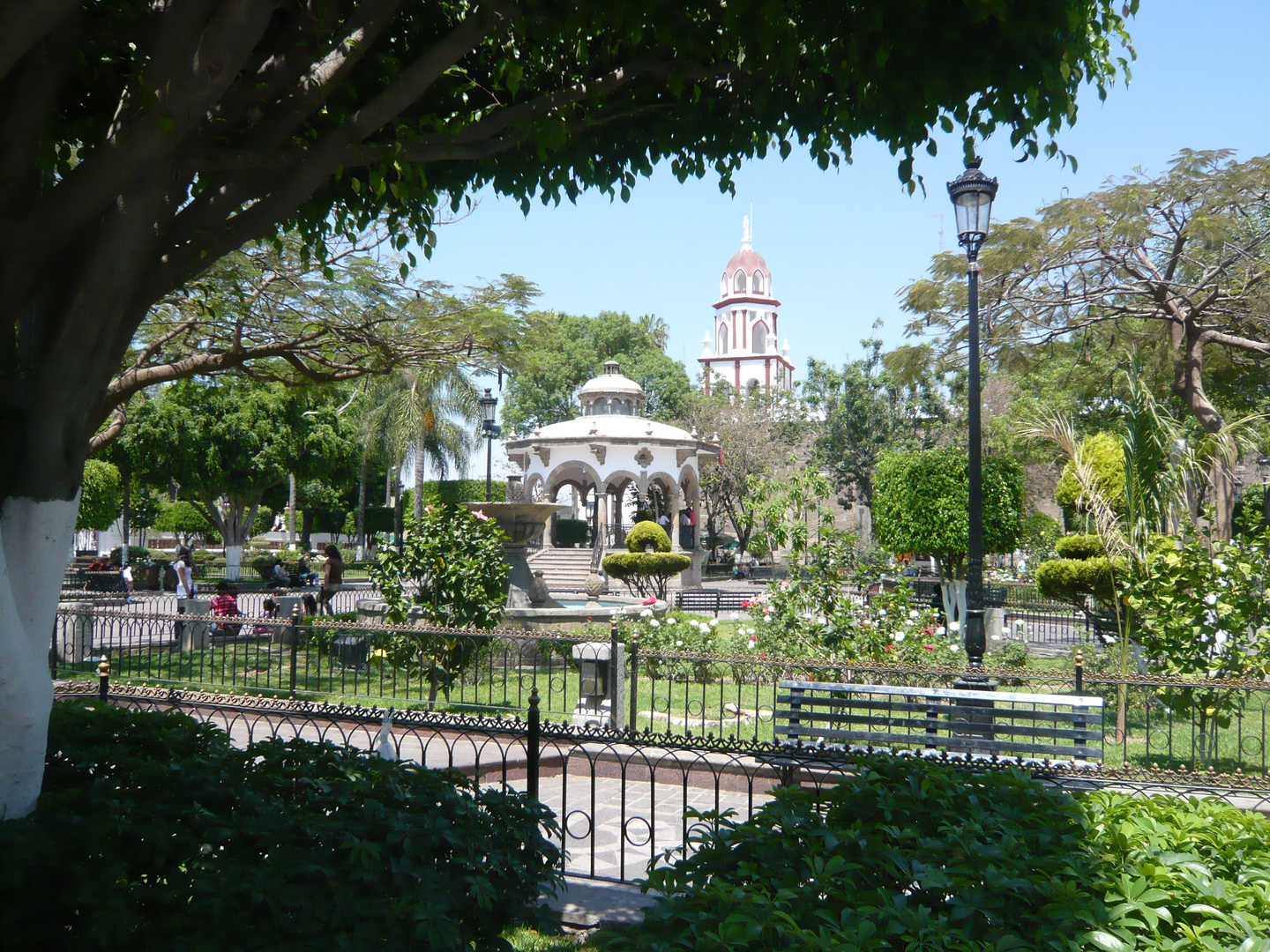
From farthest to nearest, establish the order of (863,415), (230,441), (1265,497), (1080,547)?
(863,415) < (230,441) < (1265,497) < (1080,547)

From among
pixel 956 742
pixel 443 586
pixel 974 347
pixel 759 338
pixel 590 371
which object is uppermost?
pixel 759 338

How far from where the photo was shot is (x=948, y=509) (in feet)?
48.7

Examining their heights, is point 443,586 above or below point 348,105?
below

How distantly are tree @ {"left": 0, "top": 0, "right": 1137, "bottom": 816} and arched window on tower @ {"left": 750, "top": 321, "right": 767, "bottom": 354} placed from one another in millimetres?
58141

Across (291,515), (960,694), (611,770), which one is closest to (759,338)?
(291,515)

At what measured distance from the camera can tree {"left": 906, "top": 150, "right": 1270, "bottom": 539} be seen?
46.6ft

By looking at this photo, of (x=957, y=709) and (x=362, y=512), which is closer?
(x=957, y=709)

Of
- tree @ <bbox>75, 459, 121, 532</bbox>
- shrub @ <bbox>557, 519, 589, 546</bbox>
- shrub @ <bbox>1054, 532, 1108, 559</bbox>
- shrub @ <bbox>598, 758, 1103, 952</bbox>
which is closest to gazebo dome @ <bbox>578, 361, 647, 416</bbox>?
shrub @ <bbox>557, 519, 589, 546</bbox>

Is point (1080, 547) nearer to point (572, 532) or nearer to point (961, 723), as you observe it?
point (961, 723)

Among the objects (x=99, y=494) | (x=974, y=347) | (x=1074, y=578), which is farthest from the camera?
(x=99, y=494)

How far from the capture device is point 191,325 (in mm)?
11078

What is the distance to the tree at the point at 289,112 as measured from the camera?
3.18m

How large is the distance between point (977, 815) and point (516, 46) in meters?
4.19

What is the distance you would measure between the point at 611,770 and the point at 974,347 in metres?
4.74
